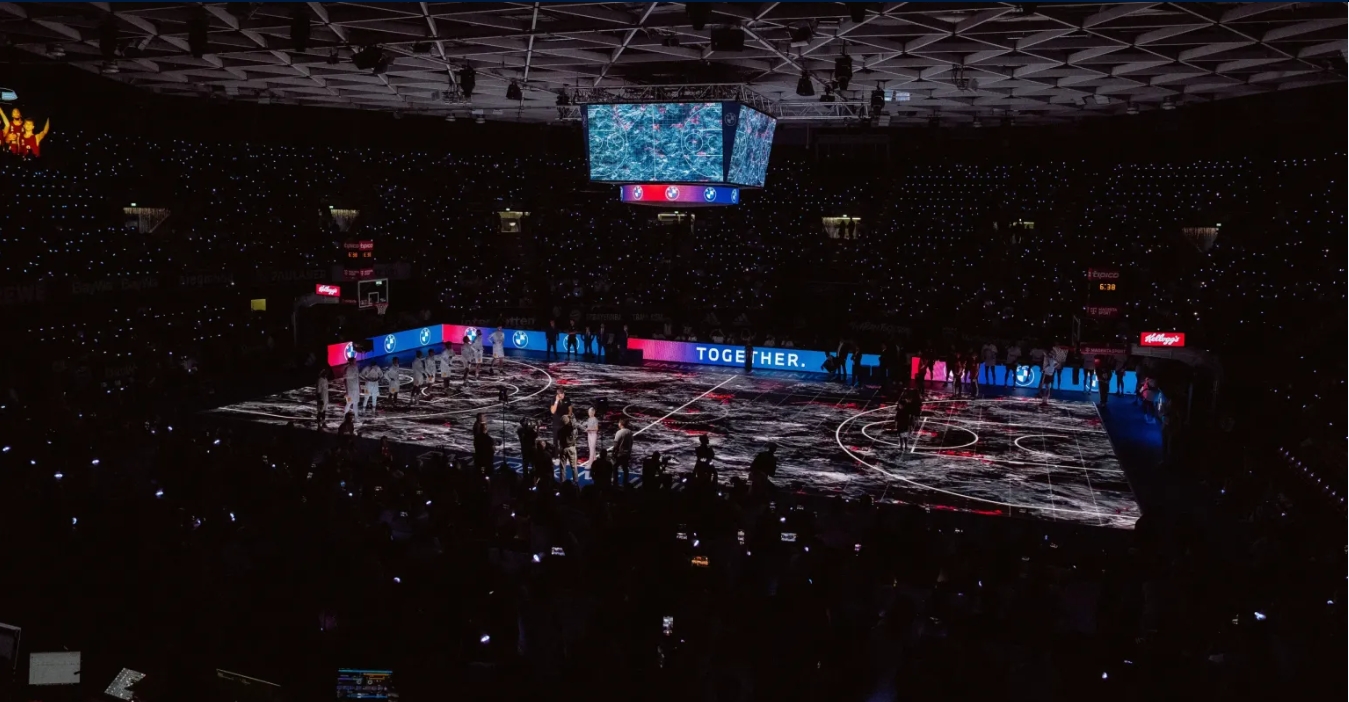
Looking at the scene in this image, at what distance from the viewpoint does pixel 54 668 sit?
719 cm

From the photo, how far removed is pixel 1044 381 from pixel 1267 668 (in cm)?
1945

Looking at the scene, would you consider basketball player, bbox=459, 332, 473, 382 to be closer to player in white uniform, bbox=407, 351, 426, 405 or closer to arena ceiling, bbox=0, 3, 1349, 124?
player in white uniform, bbox=407, 351, 426, 405

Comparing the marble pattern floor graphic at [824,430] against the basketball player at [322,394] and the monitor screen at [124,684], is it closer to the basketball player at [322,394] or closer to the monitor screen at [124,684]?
the basketball player at [322,394]

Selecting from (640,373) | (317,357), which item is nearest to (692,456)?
(640,373)

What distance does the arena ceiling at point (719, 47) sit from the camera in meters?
17.0

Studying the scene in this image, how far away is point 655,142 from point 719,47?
6.74m

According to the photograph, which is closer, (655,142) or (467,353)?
(655,142)

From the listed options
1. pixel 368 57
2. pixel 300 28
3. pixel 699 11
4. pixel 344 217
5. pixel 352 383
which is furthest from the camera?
pixel 344 217

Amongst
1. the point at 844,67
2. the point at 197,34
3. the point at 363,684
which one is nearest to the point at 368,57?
the point at 197,34

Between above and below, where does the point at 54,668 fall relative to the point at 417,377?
below

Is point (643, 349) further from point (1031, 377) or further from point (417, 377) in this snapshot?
point (1031, 377)

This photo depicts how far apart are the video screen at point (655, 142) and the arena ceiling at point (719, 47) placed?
1.09 metres

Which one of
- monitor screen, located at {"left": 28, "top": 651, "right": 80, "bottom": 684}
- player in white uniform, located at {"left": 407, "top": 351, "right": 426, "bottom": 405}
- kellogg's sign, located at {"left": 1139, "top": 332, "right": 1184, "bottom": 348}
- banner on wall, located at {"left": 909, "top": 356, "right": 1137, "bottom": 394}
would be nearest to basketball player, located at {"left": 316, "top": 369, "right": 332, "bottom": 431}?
player in white uniform, located at {"left": 407, "top": 351, "right": 426, "bottom": 405}

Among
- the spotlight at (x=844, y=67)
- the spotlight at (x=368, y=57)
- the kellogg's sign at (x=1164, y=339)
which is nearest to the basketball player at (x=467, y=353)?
the spotlight at (x=368, y=57)
